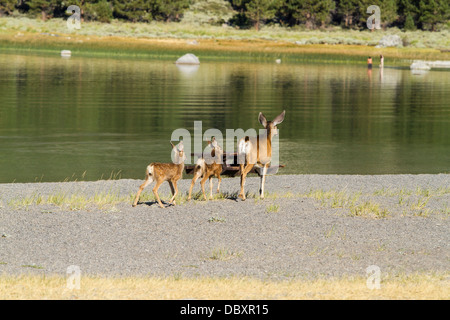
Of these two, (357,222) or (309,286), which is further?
(357,222)

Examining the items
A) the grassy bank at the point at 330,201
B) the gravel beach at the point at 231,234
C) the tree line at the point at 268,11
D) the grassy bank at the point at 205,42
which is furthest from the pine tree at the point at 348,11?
the gravel beach at the point at 231,234

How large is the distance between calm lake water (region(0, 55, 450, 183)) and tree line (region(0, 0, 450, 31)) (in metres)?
71.6

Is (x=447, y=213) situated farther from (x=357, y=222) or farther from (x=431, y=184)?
(x=431, y=184)

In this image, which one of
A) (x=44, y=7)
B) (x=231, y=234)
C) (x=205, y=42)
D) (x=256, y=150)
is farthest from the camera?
(x=44, y=7)

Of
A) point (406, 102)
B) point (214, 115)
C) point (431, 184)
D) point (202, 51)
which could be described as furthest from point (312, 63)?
point (431, 184)

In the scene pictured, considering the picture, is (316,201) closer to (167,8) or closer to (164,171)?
(164,171)

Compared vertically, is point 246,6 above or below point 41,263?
above

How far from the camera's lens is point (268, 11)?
149500 millimetres

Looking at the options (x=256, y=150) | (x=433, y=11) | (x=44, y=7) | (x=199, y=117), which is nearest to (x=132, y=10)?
(x=44, y=7)

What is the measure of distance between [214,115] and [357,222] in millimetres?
24470

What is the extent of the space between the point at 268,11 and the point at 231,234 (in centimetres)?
13981

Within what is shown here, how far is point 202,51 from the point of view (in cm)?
10581

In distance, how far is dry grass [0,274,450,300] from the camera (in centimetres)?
897

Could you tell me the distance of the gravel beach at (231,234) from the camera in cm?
1152
